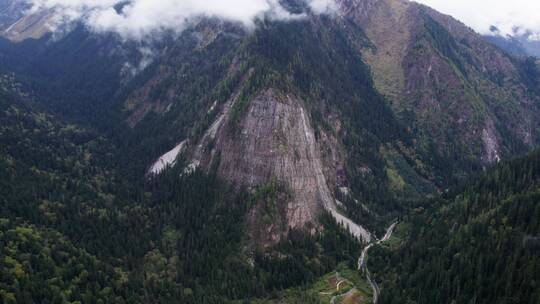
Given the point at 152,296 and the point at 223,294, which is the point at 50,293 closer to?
the point at 152,296

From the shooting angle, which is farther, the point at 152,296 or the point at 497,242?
the point at 152,296

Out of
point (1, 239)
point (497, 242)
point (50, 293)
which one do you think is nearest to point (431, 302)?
point (497, 242)

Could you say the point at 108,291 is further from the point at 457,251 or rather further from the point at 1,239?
the point at 457,251

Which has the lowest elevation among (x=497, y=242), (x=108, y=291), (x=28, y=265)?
(x=108, y=291)

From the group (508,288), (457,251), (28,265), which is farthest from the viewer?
(457,251)

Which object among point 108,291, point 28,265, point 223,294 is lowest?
point 223,294

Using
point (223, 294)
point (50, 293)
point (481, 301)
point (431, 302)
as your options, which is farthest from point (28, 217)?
point (481, 301)

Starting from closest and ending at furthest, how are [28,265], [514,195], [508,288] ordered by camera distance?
1. [508,288]
2. [28,265]
3. [514,195]

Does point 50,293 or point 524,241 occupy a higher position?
point 524,241

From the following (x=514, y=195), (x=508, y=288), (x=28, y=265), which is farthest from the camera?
(x=514, y=195)
